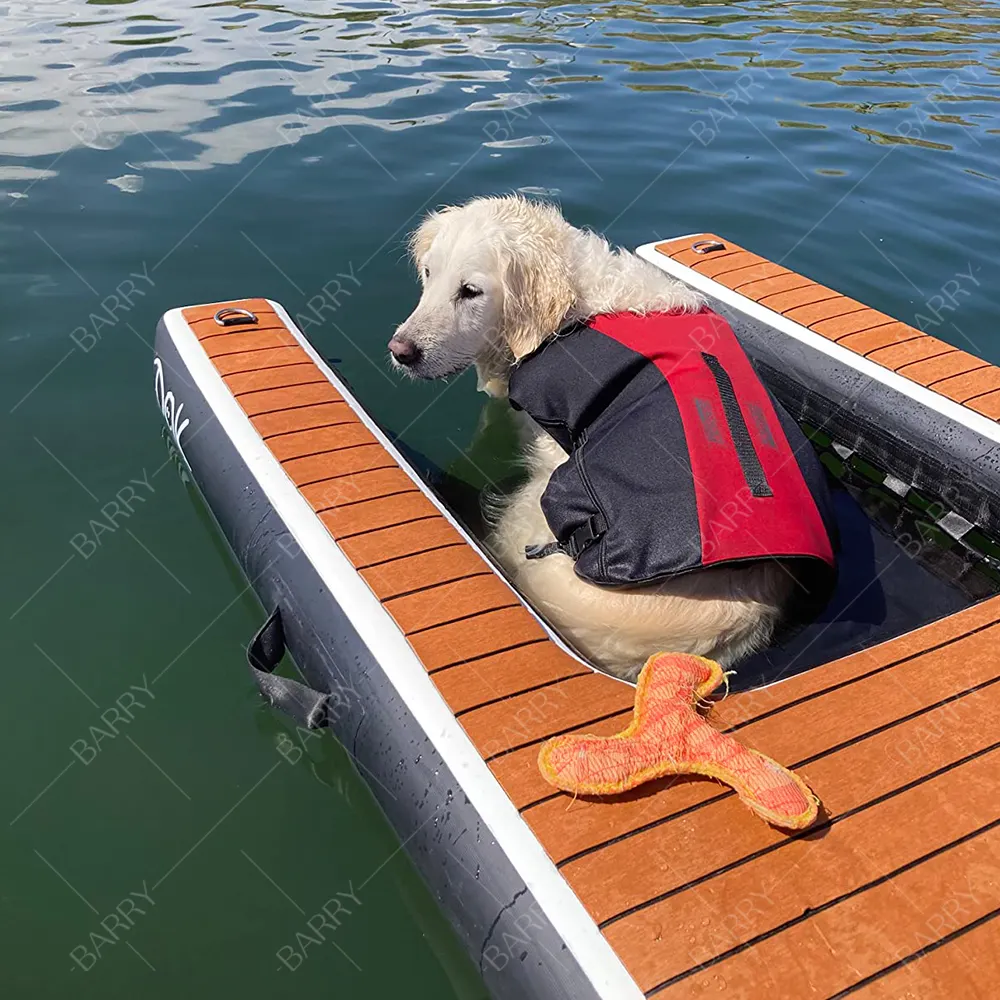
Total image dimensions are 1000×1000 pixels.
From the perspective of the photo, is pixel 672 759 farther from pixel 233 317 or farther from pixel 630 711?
pixel 233 317

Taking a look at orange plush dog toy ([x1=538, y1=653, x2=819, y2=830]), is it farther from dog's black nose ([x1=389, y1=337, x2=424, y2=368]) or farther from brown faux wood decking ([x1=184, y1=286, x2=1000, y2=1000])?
dog's black nose ([x1=389, y1=337, x2=424, y2=368])

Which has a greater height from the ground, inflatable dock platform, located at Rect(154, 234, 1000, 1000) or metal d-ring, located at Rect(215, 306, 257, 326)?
metal d-ring, located at Rect(215, 306, 257, 326)

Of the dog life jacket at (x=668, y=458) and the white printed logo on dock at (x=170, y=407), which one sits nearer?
the dog life jacket at (x=668, y=458)

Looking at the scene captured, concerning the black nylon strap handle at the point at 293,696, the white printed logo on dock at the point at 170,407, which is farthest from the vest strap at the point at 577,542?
the white printed logo on dock at the point at 170,407

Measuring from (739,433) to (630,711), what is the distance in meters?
1.02

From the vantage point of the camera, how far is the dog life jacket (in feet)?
8.73

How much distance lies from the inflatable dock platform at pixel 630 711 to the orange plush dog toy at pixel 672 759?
2.3 inches

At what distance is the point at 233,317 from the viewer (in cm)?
418

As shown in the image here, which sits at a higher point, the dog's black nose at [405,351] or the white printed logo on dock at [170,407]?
the dog's black nose at [405,351]

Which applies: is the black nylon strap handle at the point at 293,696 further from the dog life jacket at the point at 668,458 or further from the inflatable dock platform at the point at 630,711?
the dog life jacket at the point at 668,458

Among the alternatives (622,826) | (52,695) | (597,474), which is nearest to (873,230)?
(597,474)

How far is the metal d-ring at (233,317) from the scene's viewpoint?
164 inches

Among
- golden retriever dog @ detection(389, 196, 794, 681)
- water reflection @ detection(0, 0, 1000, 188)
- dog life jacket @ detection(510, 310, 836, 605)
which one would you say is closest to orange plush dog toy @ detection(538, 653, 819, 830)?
dog life jacket @ detection(510, 310, 836, 605)

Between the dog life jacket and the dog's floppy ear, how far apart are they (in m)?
0.08
